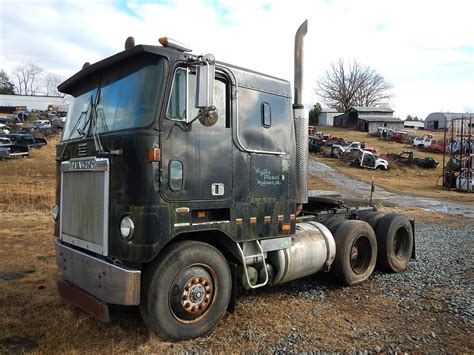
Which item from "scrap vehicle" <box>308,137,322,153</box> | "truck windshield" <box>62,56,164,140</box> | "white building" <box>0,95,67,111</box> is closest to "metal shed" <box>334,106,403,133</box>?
"scrap vehicle" <box>308,137,322,153</box>

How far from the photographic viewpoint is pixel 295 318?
5188 mm

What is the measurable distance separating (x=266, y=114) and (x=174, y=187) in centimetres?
165

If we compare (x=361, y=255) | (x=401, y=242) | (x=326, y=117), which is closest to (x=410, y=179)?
(x=401, y=242)

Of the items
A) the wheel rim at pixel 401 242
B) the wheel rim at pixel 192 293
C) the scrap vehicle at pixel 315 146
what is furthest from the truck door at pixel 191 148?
the scrap vehicle at pixel 315 146

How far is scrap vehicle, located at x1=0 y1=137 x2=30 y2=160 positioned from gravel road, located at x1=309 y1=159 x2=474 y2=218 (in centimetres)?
2197

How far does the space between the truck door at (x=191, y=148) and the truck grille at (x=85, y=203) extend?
67 centimetres

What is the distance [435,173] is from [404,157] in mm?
3658

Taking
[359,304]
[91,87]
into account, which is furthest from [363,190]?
[91,87]

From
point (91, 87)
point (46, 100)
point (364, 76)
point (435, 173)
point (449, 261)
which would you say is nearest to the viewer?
point (91, 87)

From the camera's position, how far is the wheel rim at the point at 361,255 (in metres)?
6.82

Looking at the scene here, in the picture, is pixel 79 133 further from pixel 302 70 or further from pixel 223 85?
pixel 302 70

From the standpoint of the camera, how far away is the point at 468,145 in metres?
30.7

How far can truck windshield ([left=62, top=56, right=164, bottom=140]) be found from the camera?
4227 mm

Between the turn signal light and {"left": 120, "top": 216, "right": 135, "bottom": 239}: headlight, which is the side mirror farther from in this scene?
{"left": 120, "top": 216, "right": 135, "bottom": 239}: headlight
